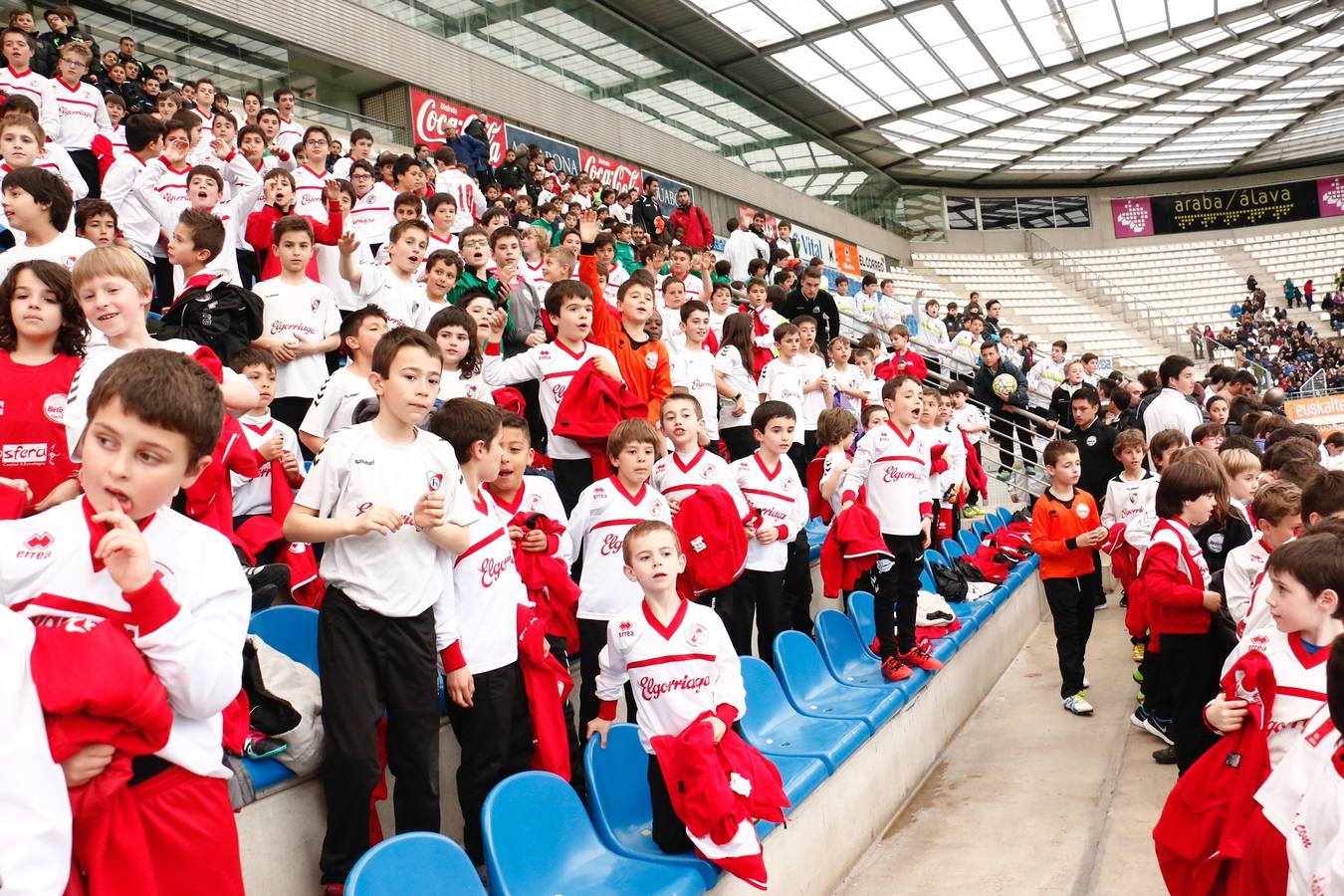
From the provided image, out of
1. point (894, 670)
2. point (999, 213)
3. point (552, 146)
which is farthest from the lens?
point (999, 213)

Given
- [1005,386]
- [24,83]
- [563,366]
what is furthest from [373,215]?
[1005,386]

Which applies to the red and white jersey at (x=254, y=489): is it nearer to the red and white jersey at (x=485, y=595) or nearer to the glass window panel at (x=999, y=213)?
the red and white jersey at (x=485, y=595)

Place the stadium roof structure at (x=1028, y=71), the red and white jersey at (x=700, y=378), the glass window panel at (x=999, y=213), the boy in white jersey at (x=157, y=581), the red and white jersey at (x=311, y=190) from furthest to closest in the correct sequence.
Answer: the glass window panel at (x=999, y=213) → the stadium roof structure at (x=1028, y=71) → the red and white jersey at (x=311, y=190) → the red and white jersey at (x=700, y=378) → the boy in white jersey at (x=157, y=581)

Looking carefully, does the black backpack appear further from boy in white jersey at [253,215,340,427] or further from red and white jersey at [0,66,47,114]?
red and white jersey at [0,66,47,114]

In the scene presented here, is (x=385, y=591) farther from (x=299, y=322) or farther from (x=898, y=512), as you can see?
(x=898, y=512)

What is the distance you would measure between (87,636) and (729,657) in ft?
6.71

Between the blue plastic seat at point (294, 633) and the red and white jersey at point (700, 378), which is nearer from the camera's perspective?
the blue plastic seat at point (294, 633)

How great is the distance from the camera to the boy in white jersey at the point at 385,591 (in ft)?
8.04

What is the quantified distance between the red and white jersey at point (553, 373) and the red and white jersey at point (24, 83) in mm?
4223

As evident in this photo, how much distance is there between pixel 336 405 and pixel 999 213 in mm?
32390

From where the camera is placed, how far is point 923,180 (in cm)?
3219

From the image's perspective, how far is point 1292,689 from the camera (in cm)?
243

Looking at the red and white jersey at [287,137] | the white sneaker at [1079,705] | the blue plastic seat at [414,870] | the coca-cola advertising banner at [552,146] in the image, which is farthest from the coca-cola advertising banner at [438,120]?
the blue plastic seat at [414,870]

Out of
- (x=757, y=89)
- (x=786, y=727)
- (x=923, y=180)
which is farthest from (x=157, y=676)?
(x=923, y=180)
